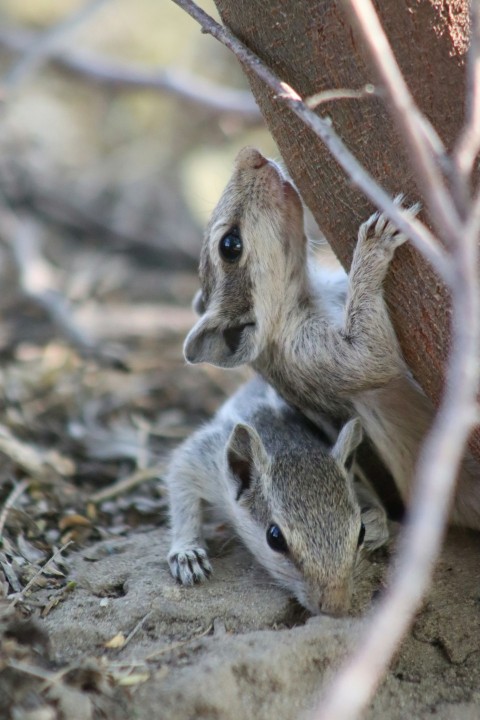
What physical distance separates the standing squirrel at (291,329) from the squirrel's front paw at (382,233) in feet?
1.49

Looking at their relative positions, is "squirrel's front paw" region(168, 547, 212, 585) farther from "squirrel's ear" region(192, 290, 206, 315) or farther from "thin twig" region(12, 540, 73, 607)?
"squirrel's ear" region(192, 290, 206, 315)

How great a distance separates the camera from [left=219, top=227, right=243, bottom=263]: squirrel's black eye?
493 centimetres

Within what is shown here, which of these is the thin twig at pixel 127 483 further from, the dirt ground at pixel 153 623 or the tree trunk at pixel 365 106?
the tree trunk at pixel 365 106

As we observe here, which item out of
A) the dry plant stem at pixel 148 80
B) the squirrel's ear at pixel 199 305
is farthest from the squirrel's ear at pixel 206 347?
the dry plant stem at pixel 148 80

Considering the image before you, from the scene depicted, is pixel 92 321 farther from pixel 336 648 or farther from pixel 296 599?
Result: pixel 336 648

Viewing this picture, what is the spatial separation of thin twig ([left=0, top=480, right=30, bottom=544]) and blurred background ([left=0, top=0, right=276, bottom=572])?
0.01 meters

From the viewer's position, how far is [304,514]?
14.2ft

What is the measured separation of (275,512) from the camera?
4.44m

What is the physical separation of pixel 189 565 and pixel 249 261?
161cm

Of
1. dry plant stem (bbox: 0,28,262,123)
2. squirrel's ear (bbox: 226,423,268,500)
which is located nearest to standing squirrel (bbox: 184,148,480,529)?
squirrel's ear (bbox: 226,423,268,500)

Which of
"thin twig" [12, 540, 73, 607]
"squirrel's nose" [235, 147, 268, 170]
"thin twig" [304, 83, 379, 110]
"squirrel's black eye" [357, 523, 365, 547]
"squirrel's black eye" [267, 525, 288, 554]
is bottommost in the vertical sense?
"thin twig" [12, 540, 73, 607]

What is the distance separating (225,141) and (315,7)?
8.23m

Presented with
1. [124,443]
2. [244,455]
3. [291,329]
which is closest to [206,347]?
[291,329]

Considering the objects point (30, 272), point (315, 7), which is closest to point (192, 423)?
point (30, 272)
